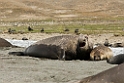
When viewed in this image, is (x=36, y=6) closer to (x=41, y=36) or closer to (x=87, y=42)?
(x=41, y=36)

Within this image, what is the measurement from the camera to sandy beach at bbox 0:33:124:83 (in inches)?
425

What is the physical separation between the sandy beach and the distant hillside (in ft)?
154

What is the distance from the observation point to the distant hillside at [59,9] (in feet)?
221

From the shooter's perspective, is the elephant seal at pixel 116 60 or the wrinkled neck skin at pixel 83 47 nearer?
the elephant seal at pixel 116 60

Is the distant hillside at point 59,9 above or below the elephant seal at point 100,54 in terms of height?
above

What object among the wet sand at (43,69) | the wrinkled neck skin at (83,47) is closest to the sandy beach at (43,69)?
the wet sand at (43,69)

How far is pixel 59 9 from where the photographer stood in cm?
8406

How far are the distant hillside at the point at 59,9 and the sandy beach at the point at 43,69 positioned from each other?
154 feet

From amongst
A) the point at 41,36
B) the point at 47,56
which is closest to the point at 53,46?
the point at 47,56

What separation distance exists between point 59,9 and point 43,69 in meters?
71.8

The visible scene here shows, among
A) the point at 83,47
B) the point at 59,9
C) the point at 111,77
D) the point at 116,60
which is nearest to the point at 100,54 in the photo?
the point at 83,47

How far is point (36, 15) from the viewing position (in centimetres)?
6862

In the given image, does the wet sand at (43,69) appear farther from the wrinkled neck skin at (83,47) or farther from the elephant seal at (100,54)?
the elephant seal at (100,54)

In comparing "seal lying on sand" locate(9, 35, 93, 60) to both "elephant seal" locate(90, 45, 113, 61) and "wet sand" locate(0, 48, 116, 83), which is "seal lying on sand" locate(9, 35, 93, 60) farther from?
"wet sand" locate(0, 48, 116, 83)
